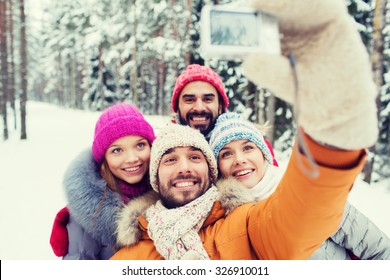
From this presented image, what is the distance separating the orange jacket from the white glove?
0.34 feet

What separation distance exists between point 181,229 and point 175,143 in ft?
2.07

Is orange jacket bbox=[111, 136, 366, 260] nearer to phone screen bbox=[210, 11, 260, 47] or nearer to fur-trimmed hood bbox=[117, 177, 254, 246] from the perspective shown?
fur-trimmed hood bbox=[117, 177, 254, 246]

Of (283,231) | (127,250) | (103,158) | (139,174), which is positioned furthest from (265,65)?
(103,158)

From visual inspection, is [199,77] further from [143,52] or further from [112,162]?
[143,52]

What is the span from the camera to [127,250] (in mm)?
2291

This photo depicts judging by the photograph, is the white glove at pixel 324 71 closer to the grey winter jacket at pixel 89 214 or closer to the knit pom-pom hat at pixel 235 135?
the knit pom-pom hat at pixel 235 135

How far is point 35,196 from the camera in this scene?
9039mm

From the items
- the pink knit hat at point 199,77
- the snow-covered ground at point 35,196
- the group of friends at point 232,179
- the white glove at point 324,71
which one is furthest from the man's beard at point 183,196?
the pink knit hat at point 199,77

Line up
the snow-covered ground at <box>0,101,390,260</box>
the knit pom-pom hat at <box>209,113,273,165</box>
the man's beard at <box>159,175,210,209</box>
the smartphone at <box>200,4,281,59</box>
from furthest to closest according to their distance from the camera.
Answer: the snow-covered ground at <box>0,101,390,260</box> < the knit pom-pom hat at <box>209,113,273,165</box> < the man's beard at <box>159,175,210,209</box> < the smartphone at <box>200,4,281,59</box>

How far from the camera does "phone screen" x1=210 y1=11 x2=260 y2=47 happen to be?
102 cm

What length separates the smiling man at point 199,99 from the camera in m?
3.71

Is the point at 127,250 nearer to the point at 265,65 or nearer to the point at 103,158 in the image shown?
the point at 103,158

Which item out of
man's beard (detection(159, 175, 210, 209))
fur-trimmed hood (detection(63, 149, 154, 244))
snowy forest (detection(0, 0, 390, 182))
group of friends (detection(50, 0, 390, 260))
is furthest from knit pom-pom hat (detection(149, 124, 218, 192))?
snowy forest (detection(0, 0, 390, 182))
